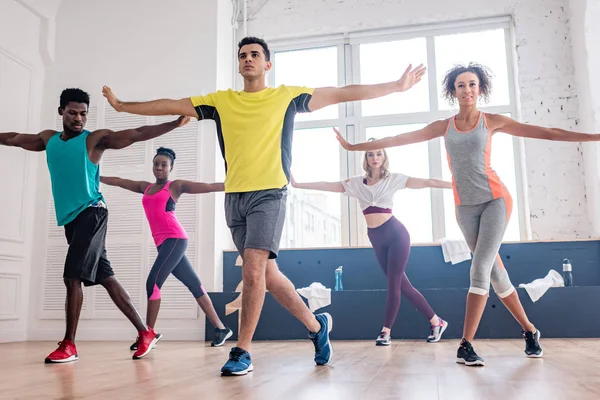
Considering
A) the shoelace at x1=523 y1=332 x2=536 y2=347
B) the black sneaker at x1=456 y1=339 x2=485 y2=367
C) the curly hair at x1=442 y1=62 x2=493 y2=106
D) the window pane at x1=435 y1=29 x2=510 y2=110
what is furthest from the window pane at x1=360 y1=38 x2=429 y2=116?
the black sneaker at x1=456 y1=339 x2=485 y2=367

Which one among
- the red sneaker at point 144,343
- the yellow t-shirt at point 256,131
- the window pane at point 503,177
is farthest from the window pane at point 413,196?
the yellow t-shirt at point 256,131

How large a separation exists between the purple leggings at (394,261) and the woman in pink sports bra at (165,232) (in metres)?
1.26

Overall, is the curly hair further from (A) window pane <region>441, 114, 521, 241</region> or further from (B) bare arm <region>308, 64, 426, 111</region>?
(A) window pane <region>441, 114, 521, 241</region>

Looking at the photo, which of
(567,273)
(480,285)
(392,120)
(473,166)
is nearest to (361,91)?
(473,166)

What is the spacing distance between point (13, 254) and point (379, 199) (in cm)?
315

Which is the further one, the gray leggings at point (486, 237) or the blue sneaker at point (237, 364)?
the gray leggings at point (486, 237)

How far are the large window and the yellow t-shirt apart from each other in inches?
134

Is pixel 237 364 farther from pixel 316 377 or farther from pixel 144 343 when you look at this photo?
pixel 144 343

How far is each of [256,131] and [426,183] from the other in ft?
7.09

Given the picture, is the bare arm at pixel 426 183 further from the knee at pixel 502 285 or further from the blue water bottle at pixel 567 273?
the knee at pixel 502 285

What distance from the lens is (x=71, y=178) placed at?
2.99m

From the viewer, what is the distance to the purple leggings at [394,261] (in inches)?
155

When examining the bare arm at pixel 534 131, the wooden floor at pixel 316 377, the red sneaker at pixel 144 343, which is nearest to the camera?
the wooden floor at pixel 316 377

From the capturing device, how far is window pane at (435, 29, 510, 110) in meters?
5.80
